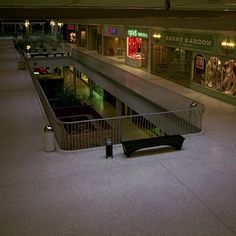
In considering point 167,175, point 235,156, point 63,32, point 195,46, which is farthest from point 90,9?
point 63,32

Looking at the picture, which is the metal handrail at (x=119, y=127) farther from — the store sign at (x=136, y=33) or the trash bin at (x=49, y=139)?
the store sign at (x=136, y=33)

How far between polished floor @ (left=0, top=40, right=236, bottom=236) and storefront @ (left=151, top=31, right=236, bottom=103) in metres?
4.34

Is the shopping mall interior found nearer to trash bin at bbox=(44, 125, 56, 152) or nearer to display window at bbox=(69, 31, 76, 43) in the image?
trash bin at bbox=(44, 125, 56, 152)

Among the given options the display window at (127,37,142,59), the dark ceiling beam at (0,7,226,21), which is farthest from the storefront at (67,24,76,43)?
the dark ceiling beam at (0,7,226,21)

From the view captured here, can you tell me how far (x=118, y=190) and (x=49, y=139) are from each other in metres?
2.27

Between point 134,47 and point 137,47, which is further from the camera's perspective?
point 134,47

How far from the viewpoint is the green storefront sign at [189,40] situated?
1317cm

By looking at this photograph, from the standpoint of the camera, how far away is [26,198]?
555 centimetres

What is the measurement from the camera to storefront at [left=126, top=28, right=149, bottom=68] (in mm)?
19906

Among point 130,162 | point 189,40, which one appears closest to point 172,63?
point 189,40

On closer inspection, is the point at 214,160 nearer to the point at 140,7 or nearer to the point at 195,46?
the point at 140,7

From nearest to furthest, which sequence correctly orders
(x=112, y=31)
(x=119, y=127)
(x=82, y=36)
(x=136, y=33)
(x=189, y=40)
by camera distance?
(x=119, y=127) < (x=189, y=40) < (x=136, y=33) < (x=112, y=31) < (x=82, y=36)

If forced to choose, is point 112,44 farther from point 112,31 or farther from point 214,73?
point 214,73

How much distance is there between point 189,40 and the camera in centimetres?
1460
